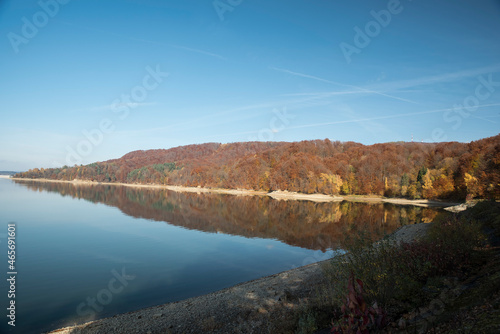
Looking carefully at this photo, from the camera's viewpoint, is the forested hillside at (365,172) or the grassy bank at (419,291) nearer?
the grassy bank at (419,291)

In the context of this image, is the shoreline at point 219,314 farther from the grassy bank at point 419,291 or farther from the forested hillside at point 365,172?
the forested hillside at point 365,172

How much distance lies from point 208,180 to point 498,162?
98757mm

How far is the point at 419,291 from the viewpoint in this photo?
632 centimetres

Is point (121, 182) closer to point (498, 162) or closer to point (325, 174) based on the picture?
point (325, 174)

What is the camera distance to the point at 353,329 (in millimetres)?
3924

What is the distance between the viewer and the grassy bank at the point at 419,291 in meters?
3.98

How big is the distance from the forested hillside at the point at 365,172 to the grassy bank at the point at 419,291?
4884 cm

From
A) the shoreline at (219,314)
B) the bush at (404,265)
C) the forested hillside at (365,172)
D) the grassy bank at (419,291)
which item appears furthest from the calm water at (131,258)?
the forested hillside at (365,172)

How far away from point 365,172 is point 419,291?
87647 mm

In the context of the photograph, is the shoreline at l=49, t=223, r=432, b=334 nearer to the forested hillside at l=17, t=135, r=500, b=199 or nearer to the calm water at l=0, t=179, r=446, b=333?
the calm water at l=0, t=179, r=446, b=333

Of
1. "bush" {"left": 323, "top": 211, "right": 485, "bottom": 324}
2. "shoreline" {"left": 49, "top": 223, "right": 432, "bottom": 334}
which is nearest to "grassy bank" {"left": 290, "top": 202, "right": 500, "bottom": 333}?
"bush" {"left": 323, "top": 211, "right": 485, "bottom": 324}

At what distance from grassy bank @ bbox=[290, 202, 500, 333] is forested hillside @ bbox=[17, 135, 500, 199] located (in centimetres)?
4884

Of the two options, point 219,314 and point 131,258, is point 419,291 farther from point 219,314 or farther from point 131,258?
point 131,258

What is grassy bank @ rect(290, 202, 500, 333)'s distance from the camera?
13.0ft
